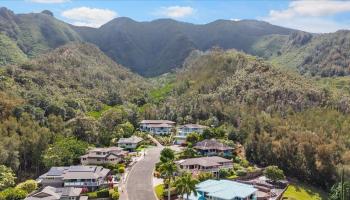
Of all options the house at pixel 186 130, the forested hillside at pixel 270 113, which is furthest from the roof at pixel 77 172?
the house at pixel 186 130

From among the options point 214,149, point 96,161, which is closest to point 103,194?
point 96,161

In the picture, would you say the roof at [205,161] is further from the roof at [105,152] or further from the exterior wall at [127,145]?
the exterior wall at [127,145]

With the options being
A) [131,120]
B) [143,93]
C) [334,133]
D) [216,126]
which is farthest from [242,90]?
[143,93]

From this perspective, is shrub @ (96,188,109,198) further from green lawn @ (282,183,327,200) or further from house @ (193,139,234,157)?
house @ (193,139,234,157)

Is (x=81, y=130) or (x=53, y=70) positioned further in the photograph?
(x=53, y=70)

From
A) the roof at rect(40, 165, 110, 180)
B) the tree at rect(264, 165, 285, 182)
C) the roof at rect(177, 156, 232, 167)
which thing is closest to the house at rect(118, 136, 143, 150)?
the roof at rect(177, 156, 232, 167)

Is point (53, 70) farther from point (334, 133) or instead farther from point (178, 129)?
point (334, 133)

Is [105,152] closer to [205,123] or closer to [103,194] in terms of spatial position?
[103,194]
